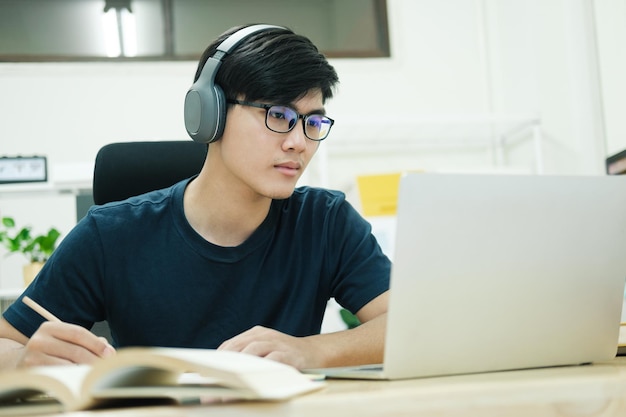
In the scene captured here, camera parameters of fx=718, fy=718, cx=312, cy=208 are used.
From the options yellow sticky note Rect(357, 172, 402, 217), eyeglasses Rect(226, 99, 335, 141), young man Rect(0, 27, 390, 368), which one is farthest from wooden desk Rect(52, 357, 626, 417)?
yellow sticky note Rect(357, 172, 402, 217)

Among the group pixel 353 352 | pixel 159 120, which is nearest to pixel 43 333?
pixel 353 352

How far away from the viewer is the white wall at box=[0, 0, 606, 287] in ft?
9.66

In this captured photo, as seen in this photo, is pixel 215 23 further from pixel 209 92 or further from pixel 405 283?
pixel 405 283

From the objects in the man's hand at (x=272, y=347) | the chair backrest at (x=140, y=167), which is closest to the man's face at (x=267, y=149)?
the chair backrest at (x=140, y=167)

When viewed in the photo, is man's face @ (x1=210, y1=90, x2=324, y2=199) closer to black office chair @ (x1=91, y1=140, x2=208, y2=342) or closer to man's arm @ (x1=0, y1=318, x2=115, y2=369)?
black office chair @ (x1=91, y1=140, x2=208, y2=342)

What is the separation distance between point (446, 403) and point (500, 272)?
240 millimetres

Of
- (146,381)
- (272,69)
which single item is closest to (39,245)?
(272,69)

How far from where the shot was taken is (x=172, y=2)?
337 centimetres

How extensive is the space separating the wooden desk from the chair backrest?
963 millimetres

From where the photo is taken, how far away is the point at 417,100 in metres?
3.47

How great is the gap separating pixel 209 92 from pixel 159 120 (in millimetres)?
2084

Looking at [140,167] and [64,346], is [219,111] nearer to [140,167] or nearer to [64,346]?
[140,167]

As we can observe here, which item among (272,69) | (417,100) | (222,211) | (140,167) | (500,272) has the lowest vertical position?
(500,272)

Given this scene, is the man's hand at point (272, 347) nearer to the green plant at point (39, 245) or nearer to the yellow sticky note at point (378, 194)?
the green plant at point (39, 245)
